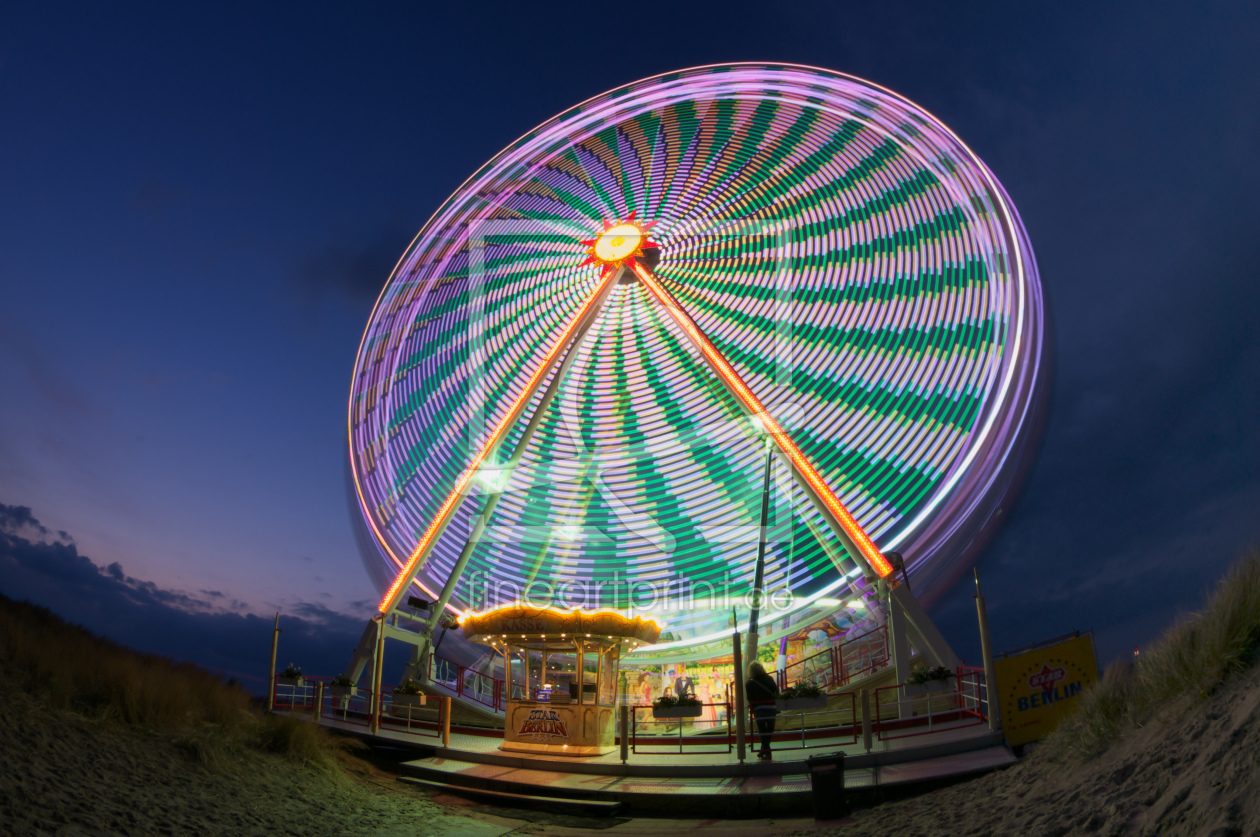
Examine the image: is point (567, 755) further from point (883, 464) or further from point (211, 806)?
point (883, 464)

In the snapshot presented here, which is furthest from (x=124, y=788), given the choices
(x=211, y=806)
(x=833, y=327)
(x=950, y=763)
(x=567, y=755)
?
(x=833, y=327)

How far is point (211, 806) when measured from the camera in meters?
5.89

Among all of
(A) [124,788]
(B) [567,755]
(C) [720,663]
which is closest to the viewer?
(A) [124,788]

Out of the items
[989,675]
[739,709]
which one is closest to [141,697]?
[739,709]

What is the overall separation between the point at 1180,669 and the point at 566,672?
9350 mm

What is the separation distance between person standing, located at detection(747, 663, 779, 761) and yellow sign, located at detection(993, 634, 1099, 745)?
2.49 metres

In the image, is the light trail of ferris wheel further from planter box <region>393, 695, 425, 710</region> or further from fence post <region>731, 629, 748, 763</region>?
fence post <region>731, 629, 748, 763</region>

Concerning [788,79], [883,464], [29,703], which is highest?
[788,79]

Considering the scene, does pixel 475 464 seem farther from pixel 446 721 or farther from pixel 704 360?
pixel 446 721

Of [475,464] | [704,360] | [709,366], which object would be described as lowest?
[475,464]

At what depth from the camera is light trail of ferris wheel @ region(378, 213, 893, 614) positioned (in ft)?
38.0

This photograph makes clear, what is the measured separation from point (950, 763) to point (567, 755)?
5.38 meters

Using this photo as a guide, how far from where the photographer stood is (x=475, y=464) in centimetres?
1573

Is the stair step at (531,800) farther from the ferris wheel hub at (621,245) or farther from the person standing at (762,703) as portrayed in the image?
the ferris wheel hub at (621,245)
